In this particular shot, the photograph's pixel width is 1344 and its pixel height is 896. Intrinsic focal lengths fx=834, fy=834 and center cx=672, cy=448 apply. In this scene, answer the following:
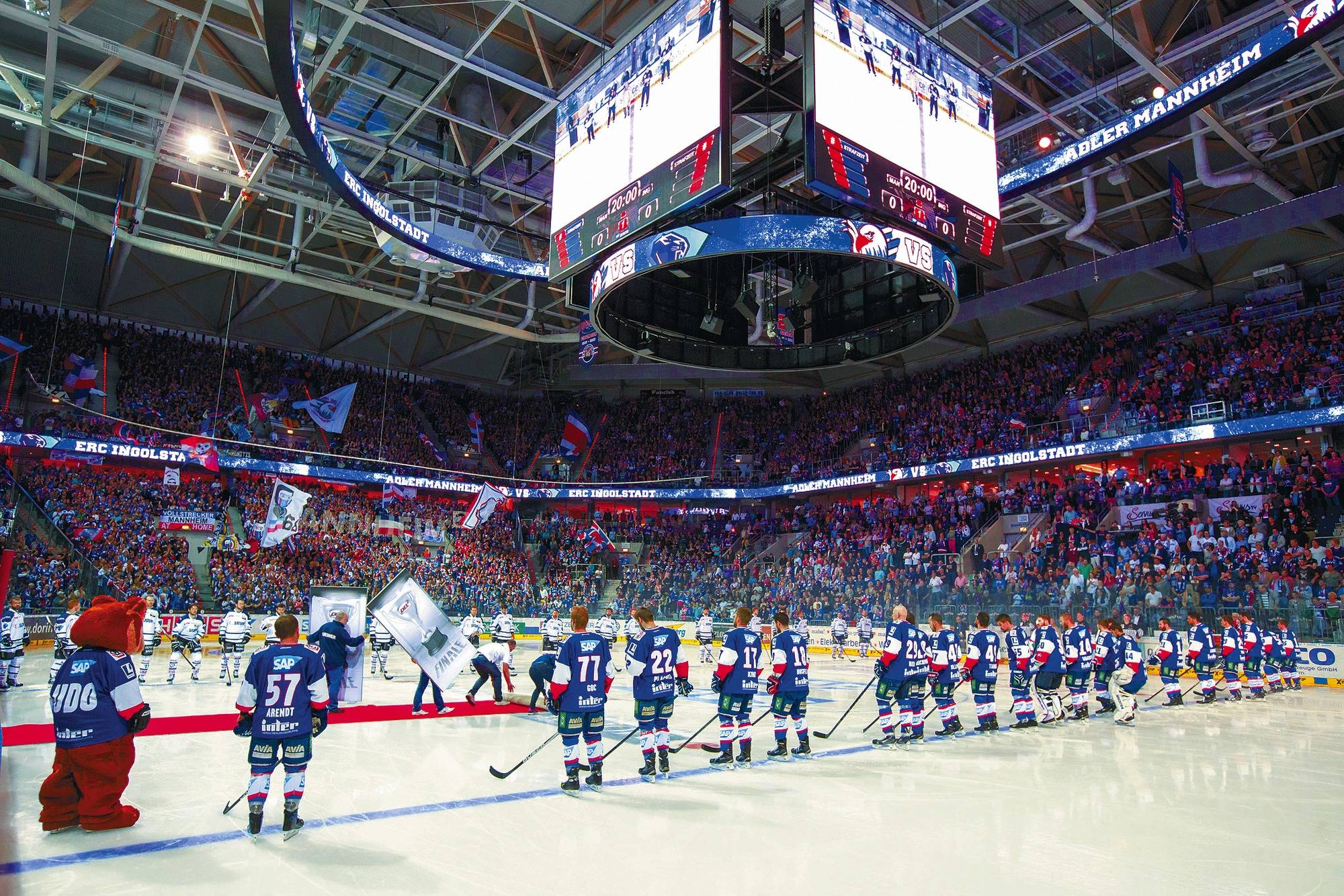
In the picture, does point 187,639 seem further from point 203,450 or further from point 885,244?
point 885,244

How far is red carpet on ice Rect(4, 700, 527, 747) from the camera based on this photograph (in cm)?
1078

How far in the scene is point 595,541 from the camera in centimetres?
4019

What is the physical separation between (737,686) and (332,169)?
13.2 metres

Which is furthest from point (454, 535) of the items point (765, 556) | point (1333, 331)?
point (1333, 331)

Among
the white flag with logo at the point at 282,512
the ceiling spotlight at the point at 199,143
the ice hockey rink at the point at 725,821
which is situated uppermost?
the ceiling spotlight at the point at 199,143

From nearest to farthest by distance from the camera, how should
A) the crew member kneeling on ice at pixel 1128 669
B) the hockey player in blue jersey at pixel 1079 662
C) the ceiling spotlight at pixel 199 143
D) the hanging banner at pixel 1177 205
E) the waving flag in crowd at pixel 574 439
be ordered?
the hockey player in blue jersey at pixel 1079 662 < the crew member kneeling on ice at pixel 1128 669 < the ceiling spotlight at pixel 199 143 < the hanging banner at pixel 1177 205 < the waving flag in crowd at pixel 574 439

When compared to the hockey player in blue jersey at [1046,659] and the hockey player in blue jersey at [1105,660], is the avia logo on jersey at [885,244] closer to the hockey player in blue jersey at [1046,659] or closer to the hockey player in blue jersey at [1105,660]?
the hockey player in blue jersey at [1046,659]

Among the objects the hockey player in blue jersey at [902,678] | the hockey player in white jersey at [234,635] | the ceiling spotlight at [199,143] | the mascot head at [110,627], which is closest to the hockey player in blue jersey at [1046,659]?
the hockey player in blue jersey at [902,678]

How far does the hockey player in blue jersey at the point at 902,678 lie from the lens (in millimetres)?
11453

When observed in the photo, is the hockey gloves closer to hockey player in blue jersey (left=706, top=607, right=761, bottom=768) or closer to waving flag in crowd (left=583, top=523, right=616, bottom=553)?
hockey player in blue jersey (left=706, top=607, right=761, bottom=768)

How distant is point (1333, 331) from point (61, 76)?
123 feet

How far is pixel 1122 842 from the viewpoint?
6.68 meters

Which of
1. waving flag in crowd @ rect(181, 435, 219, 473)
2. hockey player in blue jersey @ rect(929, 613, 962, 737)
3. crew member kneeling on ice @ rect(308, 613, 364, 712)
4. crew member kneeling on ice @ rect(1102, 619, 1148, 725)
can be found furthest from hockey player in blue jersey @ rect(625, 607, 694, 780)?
waving flag in crowd @ rect(181, 435, 219, 473)

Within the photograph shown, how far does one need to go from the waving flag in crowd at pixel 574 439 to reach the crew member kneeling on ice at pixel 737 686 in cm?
3825
